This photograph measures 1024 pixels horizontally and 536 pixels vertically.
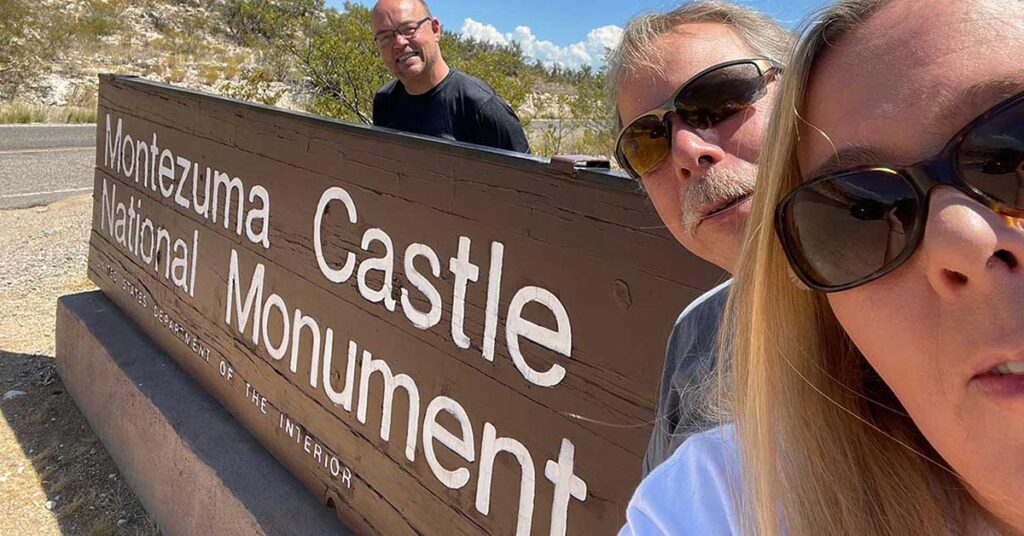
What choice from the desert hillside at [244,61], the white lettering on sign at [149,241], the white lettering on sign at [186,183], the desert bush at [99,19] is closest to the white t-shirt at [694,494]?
the white lettering on sign at [186,183]

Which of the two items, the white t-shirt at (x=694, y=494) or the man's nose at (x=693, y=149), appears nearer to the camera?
the white t-shirt at (x=694, y=494)

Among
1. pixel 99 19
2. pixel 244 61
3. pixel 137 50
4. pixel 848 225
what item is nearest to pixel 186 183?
pixel 848 225

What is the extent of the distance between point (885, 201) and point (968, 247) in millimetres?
83

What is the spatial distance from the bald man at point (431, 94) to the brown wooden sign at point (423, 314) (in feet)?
2.32

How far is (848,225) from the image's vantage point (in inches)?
24.9

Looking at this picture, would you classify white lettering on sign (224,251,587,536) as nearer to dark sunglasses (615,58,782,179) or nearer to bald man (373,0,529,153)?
dark sunglasses (615,58,782,179)

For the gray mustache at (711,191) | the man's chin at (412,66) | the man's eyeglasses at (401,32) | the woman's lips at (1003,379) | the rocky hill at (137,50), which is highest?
the rocky hill at (137,50)

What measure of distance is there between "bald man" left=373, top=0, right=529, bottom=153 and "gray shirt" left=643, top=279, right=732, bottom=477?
2.00 metres

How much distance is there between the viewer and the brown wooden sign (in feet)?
4.54

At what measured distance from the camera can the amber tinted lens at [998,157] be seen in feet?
1.67

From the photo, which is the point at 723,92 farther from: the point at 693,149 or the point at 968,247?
the point at 968,247

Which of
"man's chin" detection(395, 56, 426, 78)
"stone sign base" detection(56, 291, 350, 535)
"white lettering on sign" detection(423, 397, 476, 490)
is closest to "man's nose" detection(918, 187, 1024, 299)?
"white lettering on sign" detection(423, 397, 476, 490)

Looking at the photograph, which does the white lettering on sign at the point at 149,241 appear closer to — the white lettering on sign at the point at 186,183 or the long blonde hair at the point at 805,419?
the white lettering on sign at the point at 186,183

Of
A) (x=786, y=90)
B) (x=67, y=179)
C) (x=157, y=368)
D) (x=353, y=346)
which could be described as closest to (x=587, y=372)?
(x=786, y=90)
